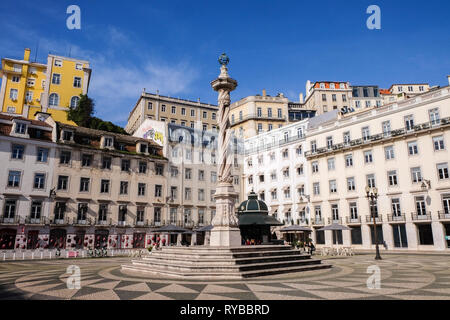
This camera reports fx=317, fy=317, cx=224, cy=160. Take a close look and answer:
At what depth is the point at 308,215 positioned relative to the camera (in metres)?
43.1

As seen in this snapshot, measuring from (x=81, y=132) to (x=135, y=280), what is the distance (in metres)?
31.2

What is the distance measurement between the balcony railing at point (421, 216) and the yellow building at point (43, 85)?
5107cm

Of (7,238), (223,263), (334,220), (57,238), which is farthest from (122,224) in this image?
(223,263)

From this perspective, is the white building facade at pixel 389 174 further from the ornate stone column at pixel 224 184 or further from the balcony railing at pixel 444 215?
the ornate stone column at pixel 224 184

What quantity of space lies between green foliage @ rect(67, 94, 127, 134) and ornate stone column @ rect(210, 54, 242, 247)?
39243 mm

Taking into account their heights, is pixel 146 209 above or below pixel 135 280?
above

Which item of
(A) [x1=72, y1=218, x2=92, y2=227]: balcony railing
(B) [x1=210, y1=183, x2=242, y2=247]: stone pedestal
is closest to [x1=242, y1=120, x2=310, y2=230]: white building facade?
(A) [x1=72, y1=218, x2=92, y2=227]: balcony railing

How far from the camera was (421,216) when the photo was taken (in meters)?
32.9

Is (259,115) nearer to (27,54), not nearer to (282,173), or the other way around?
(282,173)

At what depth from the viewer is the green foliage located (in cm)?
5262

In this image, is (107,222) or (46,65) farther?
(46,65)

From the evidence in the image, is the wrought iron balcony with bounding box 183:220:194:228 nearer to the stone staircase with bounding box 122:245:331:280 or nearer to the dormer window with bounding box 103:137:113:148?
the dormer window with bounding box 103:137:113:148
